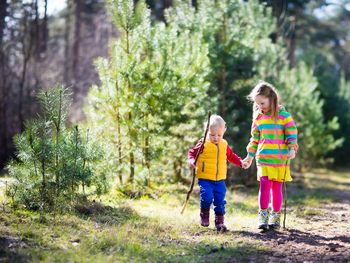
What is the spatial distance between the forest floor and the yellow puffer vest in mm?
673

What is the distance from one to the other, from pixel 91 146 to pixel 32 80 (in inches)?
367

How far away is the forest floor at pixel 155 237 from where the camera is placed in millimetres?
4551

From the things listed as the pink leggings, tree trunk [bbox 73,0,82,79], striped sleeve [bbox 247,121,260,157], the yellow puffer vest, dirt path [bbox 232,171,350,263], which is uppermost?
tree trunk [bbox 73,0,82,79]

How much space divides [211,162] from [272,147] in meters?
0.80

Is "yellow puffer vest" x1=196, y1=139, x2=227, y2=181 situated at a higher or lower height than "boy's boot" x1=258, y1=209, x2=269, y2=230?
higher

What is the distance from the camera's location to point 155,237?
534 cm

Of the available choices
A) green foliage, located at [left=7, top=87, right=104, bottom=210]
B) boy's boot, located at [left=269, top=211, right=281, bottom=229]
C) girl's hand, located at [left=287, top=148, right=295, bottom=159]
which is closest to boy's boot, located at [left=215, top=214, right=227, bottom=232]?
boy's boot, located at [left=269, top=211, right=281, bottom=229]

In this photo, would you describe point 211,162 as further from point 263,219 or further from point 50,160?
point 50,160

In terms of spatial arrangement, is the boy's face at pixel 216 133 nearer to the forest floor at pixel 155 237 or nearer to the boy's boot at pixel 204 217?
the boy's boot at pixel 204 217

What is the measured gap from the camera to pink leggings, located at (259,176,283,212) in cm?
598

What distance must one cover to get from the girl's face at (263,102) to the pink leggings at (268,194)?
2.90 feet

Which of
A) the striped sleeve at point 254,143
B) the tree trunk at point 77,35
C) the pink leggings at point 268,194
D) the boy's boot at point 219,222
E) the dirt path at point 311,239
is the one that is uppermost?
the tree trunk at point 77,35

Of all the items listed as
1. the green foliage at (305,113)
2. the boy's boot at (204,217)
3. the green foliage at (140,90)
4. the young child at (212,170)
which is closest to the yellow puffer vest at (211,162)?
the young child at (212,170)

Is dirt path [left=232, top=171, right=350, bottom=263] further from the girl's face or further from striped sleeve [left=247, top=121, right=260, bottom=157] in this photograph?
the girl's face
